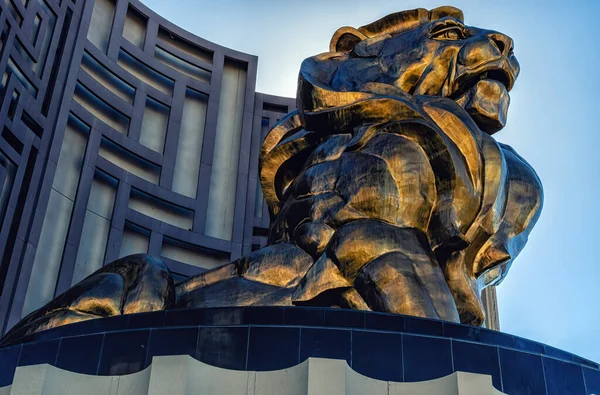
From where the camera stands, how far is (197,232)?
2094 cm

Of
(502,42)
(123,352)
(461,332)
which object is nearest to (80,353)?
(123,352)

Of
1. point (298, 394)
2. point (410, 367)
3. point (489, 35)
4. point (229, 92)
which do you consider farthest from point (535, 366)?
point (229, 92)

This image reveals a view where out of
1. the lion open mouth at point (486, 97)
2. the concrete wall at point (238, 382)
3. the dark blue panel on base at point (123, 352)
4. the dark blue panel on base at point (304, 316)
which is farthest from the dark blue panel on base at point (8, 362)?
the lion open mouth at point (486, 97)

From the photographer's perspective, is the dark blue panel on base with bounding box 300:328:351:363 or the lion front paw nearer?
the dark blue panel on base with bounding box 300:328:351:363

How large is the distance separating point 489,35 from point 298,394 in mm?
5247

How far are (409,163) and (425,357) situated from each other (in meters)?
2.59

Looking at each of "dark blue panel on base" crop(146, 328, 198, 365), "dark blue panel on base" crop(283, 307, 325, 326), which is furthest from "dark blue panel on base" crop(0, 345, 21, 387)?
"dark blue panel on base" crop(283, 307, 325, 326)

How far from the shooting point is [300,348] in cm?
578

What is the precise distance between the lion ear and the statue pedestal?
4655 mm

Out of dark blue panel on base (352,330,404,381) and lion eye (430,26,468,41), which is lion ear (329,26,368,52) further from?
dark blue panel on base (352,330,404,381)

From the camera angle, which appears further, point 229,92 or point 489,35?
point 229,92

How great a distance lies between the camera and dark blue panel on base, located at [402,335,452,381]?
18.7 feet

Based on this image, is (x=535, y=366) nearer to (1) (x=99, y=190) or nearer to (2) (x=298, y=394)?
(2) (x=298, y=394)

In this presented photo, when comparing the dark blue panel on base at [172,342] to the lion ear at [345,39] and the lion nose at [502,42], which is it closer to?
the lion nose at [502,42]
